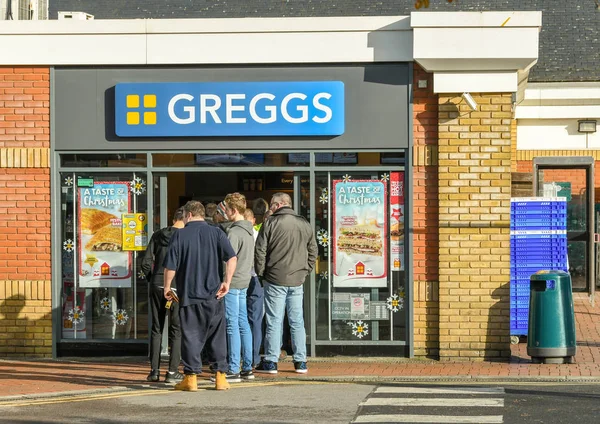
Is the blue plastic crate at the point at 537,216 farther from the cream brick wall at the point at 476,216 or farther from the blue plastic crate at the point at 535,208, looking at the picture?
the cream brick wall at the point at 476,216

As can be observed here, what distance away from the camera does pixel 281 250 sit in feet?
38.7

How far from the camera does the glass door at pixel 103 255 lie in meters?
13.6

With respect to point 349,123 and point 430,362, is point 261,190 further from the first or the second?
point 430,362

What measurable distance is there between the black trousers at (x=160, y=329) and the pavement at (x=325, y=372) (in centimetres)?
25

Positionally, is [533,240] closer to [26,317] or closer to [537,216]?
[537,216]

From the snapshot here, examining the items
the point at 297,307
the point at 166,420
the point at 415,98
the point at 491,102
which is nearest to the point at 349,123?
the point at 415,98

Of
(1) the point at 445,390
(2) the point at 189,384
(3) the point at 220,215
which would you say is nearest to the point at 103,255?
(3) the point at 220,215

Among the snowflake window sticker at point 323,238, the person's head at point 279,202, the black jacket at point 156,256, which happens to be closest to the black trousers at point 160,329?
the black jacket at point 156,256

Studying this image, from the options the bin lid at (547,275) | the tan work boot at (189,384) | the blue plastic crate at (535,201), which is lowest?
the tan work boot at (189,384)

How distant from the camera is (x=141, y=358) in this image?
13.5m

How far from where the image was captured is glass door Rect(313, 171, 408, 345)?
13.3 meters

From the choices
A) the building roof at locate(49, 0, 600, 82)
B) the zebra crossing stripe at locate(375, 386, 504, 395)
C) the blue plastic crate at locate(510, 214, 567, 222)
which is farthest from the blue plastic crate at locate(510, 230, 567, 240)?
the building roof at locate(49, 0, 600, 82)

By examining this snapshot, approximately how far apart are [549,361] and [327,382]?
2.64 metres

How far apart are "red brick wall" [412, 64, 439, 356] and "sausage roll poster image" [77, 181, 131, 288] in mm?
3313
